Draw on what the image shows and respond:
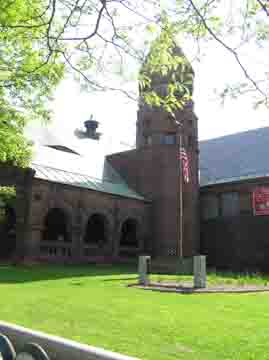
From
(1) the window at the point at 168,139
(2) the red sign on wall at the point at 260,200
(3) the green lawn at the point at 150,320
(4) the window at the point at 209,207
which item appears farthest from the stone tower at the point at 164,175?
(3) the green lawn at the point at 150,320

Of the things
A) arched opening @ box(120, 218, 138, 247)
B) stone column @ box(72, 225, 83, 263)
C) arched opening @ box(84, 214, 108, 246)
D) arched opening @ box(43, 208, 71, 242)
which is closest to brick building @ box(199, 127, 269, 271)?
arched opening @ box(120, 218, 138, 247)

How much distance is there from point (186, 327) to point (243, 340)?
115 centimetres

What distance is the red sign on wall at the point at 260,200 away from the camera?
2975 cm

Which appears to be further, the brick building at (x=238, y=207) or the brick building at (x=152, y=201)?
the brick building at (x=238, y=207)

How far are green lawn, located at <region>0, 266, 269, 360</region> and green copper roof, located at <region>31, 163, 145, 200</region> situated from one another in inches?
548

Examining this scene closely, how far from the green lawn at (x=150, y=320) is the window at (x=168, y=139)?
2202 cm

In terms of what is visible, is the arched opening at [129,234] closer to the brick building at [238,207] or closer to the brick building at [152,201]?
the brick building at [152,201]

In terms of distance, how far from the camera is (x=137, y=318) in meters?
7.70

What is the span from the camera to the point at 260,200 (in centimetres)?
3016

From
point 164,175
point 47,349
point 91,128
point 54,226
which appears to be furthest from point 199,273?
point 91,128

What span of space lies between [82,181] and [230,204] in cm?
1249

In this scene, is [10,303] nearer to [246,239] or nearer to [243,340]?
[243,340]

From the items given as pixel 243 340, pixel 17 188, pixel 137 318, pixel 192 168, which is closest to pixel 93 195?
pixel 17 188

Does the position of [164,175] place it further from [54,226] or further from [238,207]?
[54,226]
